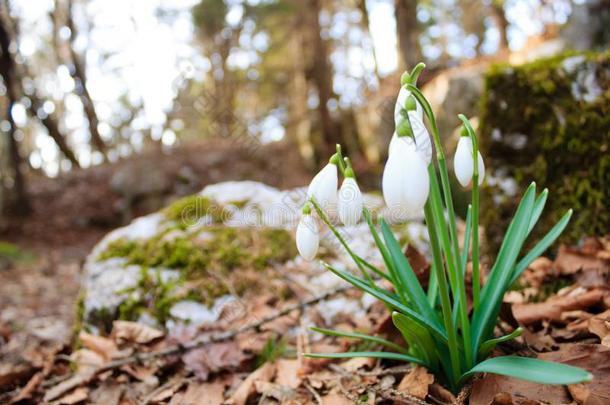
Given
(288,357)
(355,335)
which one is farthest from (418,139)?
(288,357)

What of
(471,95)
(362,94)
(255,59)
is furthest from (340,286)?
(255,59)

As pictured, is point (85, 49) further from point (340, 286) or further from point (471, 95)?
point (340, 286)

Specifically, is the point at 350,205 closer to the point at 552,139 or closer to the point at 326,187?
the point at 326,187

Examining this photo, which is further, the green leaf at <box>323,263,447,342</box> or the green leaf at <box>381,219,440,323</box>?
the green leaf at <box>381,219,440,323</box>

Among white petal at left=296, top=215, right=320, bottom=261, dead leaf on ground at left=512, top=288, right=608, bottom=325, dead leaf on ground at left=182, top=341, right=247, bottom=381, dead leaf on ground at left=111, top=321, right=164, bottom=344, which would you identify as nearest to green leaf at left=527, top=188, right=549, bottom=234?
dead leaf on ground at left=512, top=288, right=608, bottom=325

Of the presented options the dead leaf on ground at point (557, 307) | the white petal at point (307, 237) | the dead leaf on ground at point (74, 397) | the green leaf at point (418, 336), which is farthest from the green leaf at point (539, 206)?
the dead leaf on ground at point (74, 397)

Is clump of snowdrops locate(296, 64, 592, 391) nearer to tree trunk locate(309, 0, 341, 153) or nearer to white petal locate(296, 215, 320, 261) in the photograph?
white petal locate(296, 215, 320, 261)
